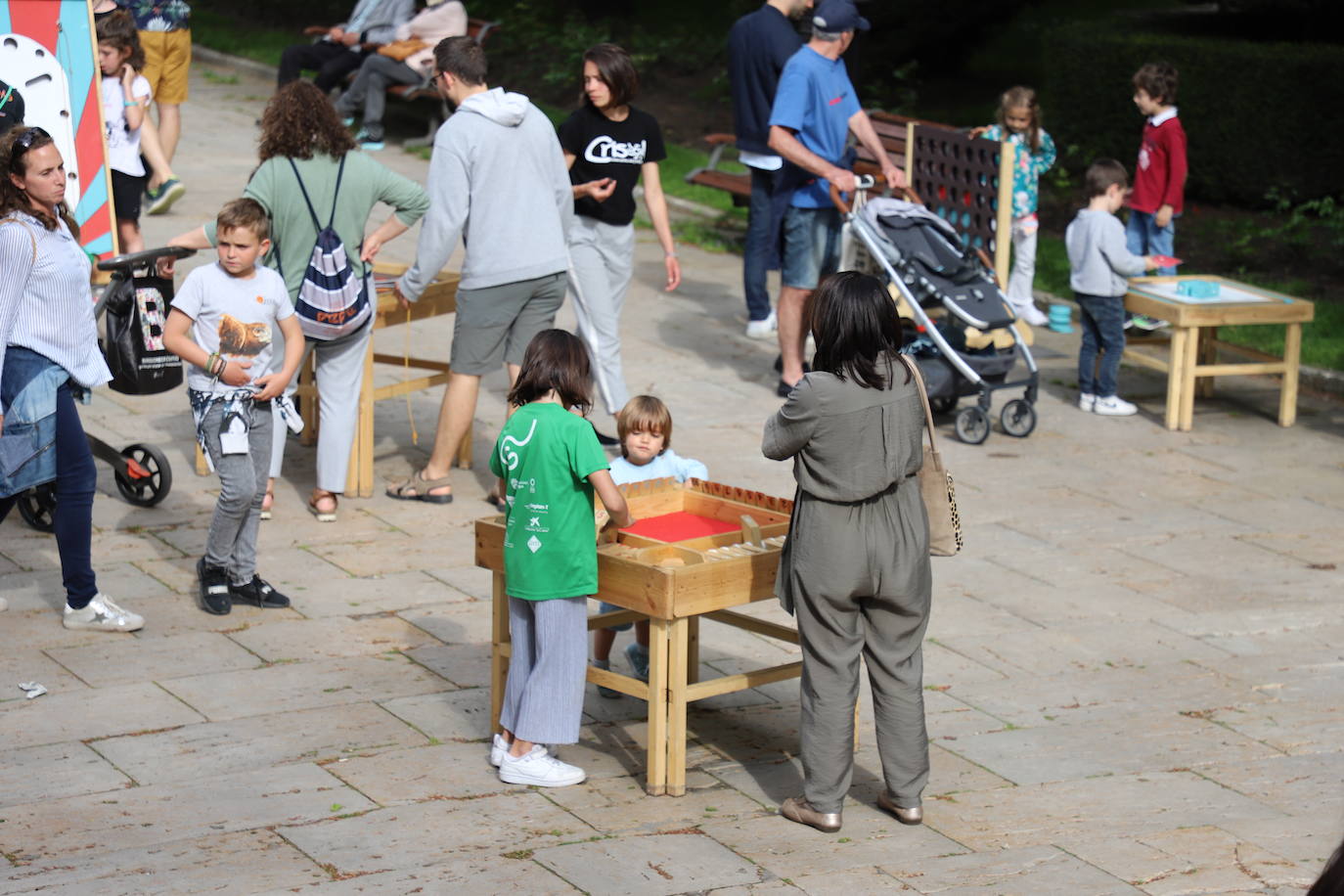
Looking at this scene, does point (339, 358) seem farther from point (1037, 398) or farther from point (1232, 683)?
point (1037, 398)

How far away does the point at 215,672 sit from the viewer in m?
6.35

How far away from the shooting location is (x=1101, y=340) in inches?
410

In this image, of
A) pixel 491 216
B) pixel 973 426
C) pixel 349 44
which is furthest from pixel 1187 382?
pixel 349 44

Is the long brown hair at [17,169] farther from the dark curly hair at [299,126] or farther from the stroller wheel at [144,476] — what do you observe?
the stroller wheel at [144,476]

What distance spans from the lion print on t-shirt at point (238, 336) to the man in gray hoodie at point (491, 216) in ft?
4.17

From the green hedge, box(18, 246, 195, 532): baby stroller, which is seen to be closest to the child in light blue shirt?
→ box(18, 246, 195, 532): baby stroller

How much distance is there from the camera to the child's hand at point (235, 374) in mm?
6742

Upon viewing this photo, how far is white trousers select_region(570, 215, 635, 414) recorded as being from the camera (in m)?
9.02

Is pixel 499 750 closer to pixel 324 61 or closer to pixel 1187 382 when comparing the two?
pixel 1187 382

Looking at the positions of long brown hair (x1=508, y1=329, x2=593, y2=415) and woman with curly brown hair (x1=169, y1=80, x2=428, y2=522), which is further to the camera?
woman with curly brown hair (x1=169, y1=80, x2=428, y2=522)

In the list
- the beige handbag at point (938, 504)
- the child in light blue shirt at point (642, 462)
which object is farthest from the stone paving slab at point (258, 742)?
the beige handbag at point (938, 504)

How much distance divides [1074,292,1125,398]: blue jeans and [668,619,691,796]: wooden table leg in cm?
557

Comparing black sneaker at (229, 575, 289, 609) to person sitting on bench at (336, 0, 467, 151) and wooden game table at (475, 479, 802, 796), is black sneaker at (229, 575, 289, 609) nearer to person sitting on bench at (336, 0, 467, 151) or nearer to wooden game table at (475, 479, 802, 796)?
wooden game table at (475, 479, 802, 796)

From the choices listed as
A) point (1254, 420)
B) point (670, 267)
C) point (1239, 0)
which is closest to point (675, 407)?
point (670, 267)
